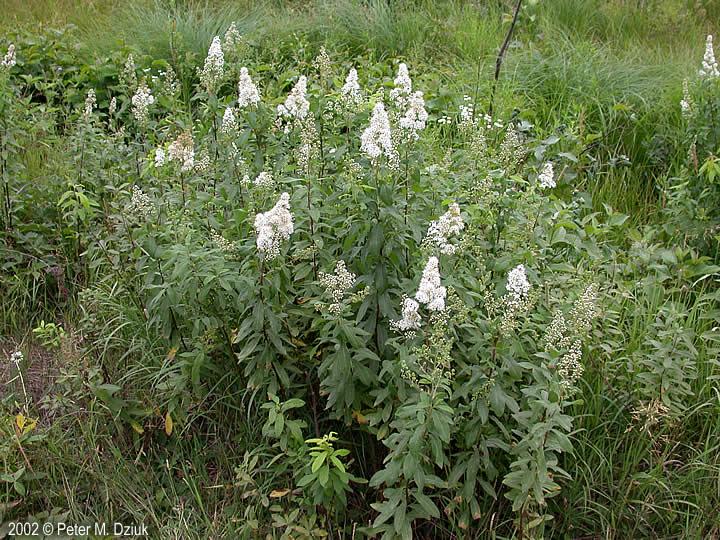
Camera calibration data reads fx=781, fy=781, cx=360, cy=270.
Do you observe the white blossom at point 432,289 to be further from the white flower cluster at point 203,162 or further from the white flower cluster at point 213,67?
the white flower cluster at point 213,67

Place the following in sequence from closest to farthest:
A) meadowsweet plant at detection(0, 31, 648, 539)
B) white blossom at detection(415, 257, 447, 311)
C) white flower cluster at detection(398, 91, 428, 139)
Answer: white blossom at detection(415, 257, 447, 311), meadowsweet plant at detection(0, 31, 648, 539), white flower cluster at detection(398, 91, 428, 139)

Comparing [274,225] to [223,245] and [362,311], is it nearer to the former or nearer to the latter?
[223,245]

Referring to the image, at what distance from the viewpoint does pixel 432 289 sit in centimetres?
234

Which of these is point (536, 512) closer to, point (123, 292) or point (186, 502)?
point (186, 502)

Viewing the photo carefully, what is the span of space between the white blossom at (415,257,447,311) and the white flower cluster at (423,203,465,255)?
0.23 meters

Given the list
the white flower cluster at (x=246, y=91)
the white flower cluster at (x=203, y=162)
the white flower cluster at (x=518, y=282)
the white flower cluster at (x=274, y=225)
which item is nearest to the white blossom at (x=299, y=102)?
the white flower cluster at (x=246, y=91)

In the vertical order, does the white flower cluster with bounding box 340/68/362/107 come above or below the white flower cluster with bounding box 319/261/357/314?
above

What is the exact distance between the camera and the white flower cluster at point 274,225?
8.21 ft

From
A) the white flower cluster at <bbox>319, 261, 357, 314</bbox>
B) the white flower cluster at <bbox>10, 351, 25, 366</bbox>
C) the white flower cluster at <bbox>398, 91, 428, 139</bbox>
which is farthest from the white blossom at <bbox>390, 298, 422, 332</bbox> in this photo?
the white flower cluster at <bbox>10, 351, 25, 366</bbox>

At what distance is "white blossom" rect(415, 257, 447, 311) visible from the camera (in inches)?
92.0

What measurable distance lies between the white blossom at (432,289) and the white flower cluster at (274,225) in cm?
49

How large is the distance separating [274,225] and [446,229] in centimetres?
56

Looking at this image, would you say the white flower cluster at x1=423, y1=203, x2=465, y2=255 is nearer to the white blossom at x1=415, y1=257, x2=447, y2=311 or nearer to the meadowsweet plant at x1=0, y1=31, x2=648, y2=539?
the meadowsweet plant at x1=0, y1=31, x2=648, y2=539

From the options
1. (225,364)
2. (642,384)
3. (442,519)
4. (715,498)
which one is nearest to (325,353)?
(225,364)
